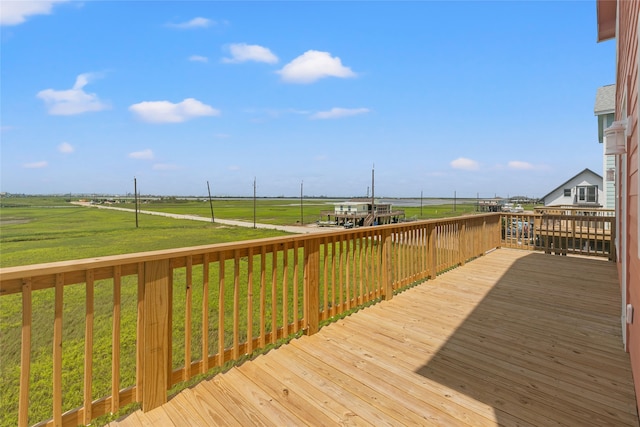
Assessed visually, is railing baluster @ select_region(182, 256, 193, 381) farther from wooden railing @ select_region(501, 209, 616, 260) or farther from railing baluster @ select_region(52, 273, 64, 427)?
wooden railing @ select_region(501, 209, 616, 260)

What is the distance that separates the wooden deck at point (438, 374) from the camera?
168cm

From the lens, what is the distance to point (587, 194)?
19750mm

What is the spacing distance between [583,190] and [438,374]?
80.8 feet

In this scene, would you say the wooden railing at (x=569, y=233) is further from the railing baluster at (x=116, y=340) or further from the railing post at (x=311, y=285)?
the railing baluster at (x=116, y=340)

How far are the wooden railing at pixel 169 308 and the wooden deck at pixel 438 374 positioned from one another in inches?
6.4

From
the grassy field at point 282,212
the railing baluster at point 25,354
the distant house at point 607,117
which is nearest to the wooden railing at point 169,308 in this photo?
the railing baluster at point 25,354

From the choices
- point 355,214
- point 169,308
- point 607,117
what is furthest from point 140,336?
point 355,214

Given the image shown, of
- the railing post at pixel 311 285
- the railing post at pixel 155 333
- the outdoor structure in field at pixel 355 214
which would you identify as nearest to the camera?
the railing post at pixel 155 333

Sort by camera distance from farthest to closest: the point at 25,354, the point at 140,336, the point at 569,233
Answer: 1. the point at 569,233
2. the point at 140,336
3. the point at 25,354

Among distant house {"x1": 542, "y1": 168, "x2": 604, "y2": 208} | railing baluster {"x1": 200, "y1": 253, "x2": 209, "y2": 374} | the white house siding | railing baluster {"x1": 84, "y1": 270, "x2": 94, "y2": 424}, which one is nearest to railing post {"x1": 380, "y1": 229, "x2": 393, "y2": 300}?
railing baluster {"x1": 200, "y1": 253, "x2": 209, "y2": 374}

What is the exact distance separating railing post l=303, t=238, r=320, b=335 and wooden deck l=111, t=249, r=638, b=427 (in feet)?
0.51

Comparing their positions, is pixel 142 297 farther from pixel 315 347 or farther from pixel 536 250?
pixel 536 250

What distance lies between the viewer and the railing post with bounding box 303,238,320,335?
9.09 ft

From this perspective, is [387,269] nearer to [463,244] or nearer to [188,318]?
[188,318]
